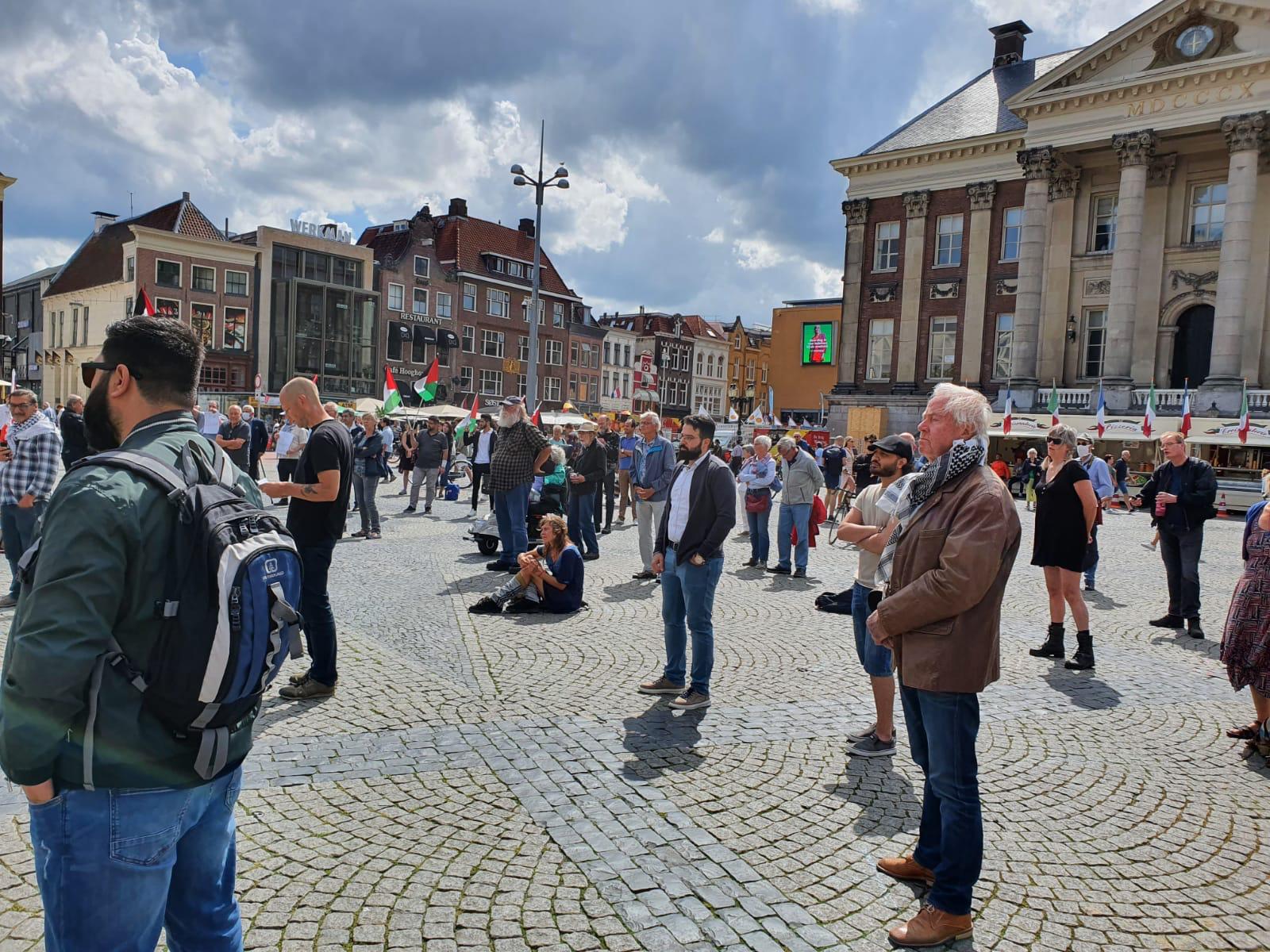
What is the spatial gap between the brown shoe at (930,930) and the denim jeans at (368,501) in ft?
36.4

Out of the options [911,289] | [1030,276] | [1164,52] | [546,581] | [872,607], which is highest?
[1164,52]

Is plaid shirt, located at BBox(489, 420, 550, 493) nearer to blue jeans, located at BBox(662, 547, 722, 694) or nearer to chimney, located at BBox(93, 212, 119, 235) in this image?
blue jeans, located at BBox(662, 547, 722, 694)

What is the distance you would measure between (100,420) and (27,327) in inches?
2824

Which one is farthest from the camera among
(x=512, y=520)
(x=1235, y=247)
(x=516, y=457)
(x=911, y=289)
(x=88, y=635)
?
(x=911, y=289)

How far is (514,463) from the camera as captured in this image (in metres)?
10.0

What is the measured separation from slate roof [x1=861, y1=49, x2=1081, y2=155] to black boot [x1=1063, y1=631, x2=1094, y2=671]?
118ft

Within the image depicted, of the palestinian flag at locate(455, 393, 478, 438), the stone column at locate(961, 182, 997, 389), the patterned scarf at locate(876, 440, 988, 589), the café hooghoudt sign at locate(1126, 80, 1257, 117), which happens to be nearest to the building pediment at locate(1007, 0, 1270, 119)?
the café hooghoudt sign at locate(1126, 80, 1257, 117)

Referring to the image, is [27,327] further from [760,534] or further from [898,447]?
[898,447]

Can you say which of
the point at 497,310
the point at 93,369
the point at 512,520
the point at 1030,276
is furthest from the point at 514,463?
the point at 497,310

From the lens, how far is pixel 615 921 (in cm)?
323

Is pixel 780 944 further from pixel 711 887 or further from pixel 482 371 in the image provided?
pixel 482 371

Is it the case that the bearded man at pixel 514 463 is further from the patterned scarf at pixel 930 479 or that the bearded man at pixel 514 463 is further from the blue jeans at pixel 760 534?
the patterned scarf at pixel 930 479

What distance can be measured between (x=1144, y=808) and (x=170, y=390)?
4694mm

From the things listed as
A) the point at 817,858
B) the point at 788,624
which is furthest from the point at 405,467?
the point at 817,858
